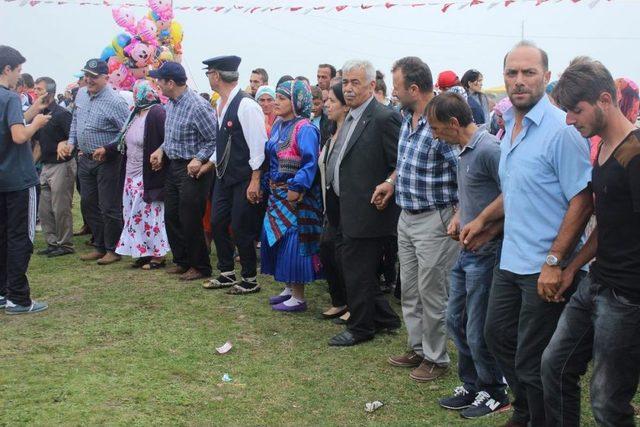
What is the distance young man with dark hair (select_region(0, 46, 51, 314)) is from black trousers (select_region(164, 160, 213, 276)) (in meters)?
1.58

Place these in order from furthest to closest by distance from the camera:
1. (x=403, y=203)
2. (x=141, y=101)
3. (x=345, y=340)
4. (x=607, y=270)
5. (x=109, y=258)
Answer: (x=109, y=258)
(x=141, y=101)
(x=345, y=340)
(x=403, y=203)
(x=607, y=270)

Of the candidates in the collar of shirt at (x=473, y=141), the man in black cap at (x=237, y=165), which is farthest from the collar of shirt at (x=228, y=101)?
the collar of shirt at (x=473, y=141)

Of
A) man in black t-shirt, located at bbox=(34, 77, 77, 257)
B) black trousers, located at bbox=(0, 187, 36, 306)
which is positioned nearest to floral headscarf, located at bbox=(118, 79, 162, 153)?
man in black t-shirt, located at bbox=(34, 77, 77, 257)

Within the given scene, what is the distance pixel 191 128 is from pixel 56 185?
264 centimetres

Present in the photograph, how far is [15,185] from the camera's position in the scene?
6.21 meters

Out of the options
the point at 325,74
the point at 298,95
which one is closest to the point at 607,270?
the point at 298,95

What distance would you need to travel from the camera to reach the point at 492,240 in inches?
159

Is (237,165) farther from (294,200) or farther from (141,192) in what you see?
(141,192)

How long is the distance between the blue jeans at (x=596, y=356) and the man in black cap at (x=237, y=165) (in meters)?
3.99

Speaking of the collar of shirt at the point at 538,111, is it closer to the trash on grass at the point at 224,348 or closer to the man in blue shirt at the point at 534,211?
the man in blue shirt at the point at 534,211

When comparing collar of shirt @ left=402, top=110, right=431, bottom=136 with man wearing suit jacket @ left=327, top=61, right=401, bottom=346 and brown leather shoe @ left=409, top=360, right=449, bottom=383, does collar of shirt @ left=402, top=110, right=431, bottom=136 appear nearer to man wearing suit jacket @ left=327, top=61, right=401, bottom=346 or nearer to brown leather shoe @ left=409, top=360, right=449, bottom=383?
man wearing suit jacket @ left=327, top=61, right=401, bottom=346

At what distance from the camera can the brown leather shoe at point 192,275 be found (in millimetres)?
7761

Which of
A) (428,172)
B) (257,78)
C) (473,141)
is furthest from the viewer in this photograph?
(257,78)

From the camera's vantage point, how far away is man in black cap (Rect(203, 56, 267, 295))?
6.92 meters
